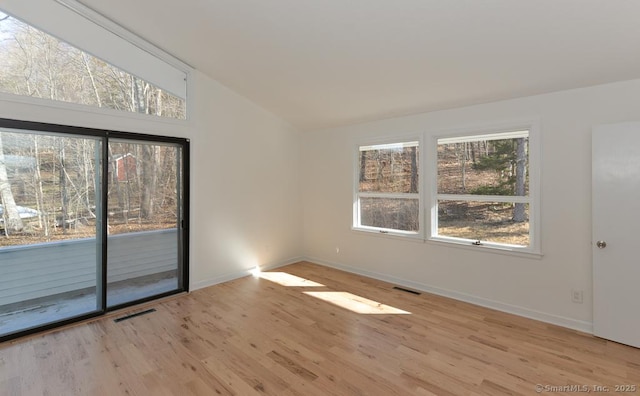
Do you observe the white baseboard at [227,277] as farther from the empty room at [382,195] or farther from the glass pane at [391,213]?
the glass pane at [391,213]

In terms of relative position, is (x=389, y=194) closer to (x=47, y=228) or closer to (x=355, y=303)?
(x=355, y=303)

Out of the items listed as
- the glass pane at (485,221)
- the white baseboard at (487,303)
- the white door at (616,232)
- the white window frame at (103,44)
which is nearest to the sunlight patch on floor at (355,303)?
the white baseboard at (487,303)

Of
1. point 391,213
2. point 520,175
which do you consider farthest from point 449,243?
point 520,175

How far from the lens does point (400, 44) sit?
2809mm

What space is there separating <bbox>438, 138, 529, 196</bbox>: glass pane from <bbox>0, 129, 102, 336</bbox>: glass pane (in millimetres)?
4279

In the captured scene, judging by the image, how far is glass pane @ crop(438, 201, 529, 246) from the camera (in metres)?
3.45

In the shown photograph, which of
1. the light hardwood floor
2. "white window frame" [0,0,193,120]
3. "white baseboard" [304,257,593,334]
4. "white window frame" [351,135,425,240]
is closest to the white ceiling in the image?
"white window frame" [0,0,193,120]

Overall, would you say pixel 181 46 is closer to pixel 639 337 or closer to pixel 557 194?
pixel 557 194

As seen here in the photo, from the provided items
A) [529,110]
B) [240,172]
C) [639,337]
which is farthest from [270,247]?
[639,337]

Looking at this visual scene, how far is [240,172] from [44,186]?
7.64 ft

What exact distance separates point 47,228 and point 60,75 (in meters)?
1.61

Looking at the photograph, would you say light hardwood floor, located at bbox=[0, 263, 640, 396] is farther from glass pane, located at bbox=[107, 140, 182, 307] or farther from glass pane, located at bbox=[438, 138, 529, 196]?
glass pane, located at bbox=[438, 138, 529, 196]

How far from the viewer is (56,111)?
306cm

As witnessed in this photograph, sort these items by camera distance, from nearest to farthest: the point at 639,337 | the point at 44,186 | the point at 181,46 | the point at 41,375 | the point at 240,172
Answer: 1. the point at 41,375
2. the point at 639,337
3. the point at 44,186
4. the point at 181,46
5. the point at 240,172
